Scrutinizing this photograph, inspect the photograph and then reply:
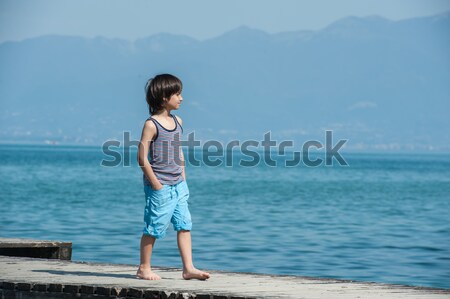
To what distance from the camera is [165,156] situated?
8.27m

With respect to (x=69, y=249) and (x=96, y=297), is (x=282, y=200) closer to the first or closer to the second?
(x=69, y=249)

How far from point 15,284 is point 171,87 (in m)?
1.85

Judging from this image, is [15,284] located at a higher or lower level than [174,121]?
lower

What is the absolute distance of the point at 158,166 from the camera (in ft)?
27.1

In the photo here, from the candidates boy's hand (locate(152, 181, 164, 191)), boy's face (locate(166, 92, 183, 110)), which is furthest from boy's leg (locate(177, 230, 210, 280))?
boy's face (locate(166, 92, 183, 110))

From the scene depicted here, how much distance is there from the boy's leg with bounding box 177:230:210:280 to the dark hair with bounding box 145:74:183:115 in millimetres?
996

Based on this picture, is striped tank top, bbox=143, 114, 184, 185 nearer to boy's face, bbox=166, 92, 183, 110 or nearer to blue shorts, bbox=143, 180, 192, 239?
blue shorts, bbox=143, 180, 192, 239

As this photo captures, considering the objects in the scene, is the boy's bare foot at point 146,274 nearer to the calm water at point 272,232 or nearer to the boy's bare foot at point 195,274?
the boy's bare foot at point 195,274

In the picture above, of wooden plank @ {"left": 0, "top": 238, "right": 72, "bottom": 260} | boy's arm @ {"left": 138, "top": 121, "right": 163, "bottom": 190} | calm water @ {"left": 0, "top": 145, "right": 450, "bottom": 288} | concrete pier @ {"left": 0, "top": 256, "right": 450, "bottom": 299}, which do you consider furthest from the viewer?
calm water @ {"left": 0, "top": 145, "right": 450, "bottom": 288}

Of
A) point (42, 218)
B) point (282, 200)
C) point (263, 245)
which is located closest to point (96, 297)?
point (263, 245)

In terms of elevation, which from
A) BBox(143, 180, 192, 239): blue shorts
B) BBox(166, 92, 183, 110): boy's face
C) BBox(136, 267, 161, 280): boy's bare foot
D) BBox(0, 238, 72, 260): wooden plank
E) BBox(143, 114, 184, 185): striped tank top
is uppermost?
BBox(166, 92, 183, 110): boy's face

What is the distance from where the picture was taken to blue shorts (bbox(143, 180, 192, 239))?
323 inches

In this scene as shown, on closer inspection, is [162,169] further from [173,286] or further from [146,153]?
[173,286]

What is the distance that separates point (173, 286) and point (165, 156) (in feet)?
3.41
